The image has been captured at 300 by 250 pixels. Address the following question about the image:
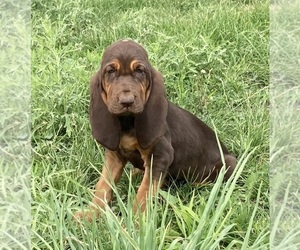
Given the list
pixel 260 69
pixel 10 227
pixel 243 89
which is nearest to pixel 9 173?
pixel 10 227

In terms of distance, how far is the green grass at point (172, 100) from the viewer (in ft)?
9.30

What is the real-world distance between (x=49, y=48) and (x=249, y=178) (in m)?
2.53

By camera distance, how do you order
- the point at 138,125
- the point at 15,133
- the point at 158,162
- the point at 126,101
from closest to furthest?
the point at 15,133, the point at 126,101, the point at 138,125, the point at 158,162

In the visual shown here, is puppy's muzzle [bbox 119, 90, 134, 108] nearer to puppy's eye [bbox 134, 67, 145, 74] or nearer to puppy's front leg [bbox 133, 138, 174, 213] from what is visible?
puppy's eye [bbox 134, 67, 145, 74]

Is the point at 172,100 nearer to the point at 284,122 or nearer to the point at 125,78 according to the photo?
the point at 125,78

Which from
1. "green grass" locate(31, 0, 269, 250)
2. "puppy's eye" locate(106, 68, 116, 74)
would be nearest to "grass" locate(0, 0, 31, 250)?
"green grass" locate(31, 0, 269, 250)

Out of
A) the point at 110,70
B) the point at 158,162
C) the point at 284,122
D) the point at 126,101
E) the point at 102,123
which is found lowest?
the point at 158,162

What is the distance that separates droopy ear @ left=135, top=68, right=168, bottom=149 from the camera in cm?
354

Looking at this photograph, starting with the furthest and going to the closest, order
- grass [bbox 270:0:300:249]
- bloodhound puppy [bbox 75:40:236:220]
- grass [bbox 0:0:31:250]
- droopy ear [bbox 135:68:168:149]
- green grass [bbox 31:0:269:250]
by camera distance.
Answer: droopy ear [bbox 135:68:168:149], bloodhound puppy [bbox 75:40:236:220], green grass [bbox 31:0:269:250], grass [bbox 0:0:31:250], grass [bbox 270:0:300:249]

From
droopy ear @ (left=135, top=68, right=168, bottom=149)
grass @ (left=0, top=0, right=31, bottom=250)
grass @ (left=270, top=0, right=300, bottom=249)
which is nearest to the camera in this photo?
grass @ (left=270, top=0, right=300, bottom=249)

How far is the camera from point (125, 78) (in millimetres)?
3355

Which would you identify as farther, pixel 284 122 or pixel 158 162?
pixel 158 162

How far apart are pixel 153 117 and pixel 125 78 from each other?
33cm

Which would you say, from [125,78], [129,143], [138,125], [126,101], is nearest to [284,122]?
[126,101]
